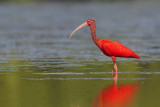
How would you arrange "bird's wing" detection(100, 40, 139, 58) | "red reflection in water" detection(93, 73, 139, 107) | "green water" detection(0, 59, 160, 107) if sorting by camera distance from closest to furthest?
"red reflection in water" detection(93, 73, 139, 107) < "green water" detection(0, 59, 160, 107) < "bird's wing" detection(100, 40, 139, 58)

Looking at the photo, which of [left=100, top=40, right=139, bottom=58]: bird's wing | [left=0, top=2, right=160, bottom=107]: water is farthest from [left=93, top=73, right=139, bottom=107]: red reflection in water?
[left=100, top=40, right=139, bottom=58]: bird's wing

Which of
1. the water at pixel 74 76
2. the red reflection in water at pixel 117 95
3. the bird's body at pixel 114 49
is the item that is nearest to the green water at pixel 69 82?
the water at pixel 74 76

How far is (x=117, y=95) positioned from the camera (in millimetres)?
9398

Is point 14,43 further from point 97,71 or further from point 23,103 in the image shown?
point 23,103

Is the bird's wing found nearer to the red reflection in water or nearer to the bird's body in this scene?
the bird's body

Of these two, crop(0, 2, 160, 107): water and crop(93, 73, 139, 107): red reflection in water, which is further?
crop(0, 2, 160, 107): water

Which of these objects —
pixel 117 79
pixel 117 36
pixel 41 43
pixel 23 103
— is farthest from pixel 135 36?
pixel 23 103

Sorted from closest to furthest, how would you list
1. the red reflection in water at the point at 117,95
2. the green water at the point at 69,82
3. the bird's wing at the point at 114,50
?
the red reflection in water at the point at 117,95 → the green water at the point at 69,82 → the bird's wing at the point at 114,50

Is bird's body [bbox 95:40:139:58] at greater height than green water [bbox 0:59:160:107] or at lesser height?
greater

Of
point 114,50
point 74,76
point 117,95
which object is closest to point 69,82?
point 74,76

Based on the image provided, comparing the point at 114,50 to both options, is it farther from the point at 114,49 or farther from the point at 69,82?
the point at 69,82

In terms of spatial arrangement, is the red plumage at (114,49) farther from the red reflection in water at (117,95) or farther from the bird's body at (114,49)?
the red reflection in water at (117,95)

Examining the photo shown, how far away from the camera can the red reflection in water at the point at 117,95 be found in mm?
8641

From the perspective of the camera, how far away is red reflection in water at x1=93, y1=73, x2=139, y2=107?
8641 mm
